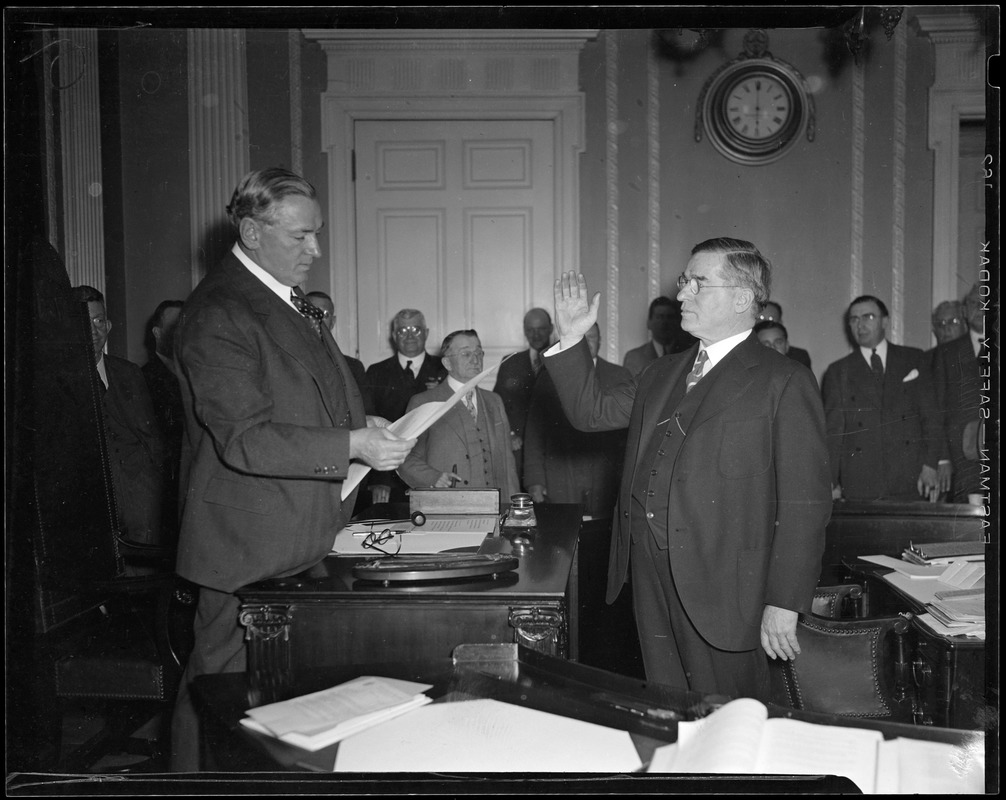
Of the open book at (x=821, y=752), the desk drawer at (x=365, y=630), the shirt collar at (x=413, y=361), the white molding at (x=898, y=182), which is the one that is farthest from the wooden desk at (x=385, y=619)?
the white molding at (x=898, y=182)

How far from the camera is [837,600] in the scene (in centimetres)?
260

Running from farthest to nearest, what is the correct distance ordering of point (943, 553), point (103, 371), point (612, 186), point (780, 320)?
point (612, 186), point (780, 320), point (103, 371), point (943, 553)

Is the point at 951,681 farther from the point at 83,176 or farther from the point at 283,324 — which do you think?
the point at 83,176

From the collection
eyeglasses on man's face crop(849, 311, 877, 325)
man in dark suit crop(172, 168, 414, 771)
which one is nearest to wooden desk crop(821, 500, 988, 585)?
eyeglasses on man's face crop(849, 311, 877, 325)

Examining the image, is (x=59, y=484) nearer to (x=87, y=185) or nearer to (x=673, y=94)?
(x=87, y=185)

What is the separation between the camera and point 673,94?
18.2ft

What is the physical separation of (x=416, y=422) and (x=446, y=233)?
370cm

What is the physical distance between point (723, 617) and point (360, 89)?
450 centimetres

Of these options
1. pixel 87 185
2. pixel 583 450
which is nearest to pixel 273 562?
pixel 87 185

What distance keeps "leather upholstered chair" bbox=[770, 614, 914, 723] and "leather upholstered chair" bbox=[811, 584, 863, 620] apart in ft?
0.94

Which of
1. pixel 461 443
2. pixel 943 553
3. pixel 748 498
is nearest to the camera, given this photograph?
pixel 748 498

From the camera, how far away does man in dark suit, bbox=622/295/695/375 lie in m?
5.39

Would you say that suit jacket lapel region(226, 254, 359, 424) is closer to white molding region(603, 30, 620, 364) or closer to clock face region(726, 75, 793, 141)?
white molding region(603, 30, 620, 364)

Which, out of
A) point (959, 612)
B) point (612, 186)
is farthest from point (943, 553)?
point (612, 186)
